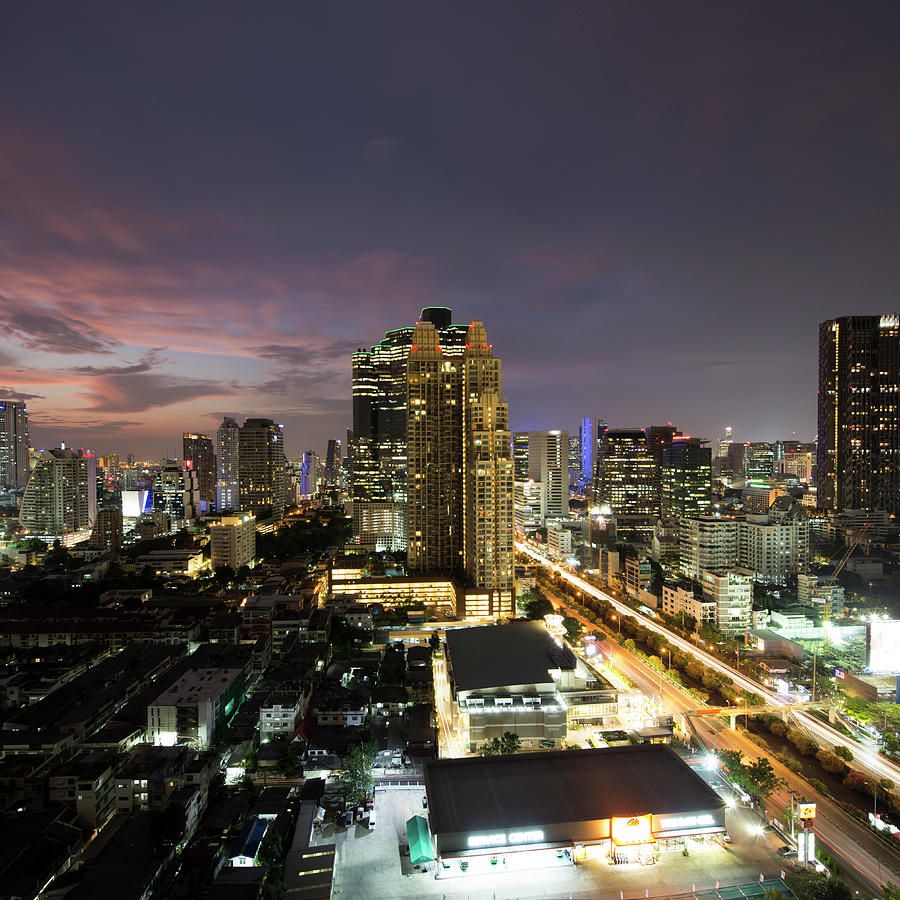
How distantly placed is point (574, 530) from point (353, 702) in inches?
1166

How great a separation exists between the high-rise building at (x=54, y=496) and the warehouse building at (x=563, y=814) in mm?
41064

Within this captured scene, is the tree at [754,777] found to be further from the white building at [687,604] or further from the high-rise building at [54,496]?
the high-rise building at [54,496]

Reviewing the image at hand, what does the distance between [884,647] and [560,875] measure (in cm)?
1102

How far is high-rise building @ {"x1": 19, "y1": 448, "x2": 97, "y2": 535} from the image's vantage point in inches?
1649

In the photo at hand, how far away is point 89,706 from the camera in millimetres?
15336

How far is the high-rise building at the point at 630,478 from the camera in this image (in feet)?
162

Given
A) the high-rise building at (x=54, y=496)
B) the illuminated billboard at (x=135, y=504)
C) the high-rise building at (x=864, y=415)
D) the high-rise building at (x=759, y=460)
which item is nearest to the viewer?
the high-rise building at (x=864, y=415)

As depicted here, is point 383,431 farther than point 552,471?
No

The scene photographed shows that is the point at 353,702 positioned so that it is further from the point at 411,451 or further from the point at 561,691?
the point at 411,451

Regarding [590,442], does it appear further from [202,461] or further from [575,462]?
[202,461]

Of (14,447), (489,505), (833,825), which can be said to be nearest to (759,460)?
(489,505)

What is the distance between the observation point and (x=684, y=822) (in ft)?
32.8

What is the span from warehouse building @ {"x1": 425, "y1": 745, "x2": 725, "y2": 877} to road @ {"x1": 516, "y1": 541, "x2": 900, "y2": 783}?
5289 mm

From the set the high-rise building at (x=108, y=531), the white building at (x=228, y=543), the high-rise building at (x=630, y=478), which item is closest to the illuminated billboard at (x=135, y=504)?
the high-rise building at (x=108, y=531)
